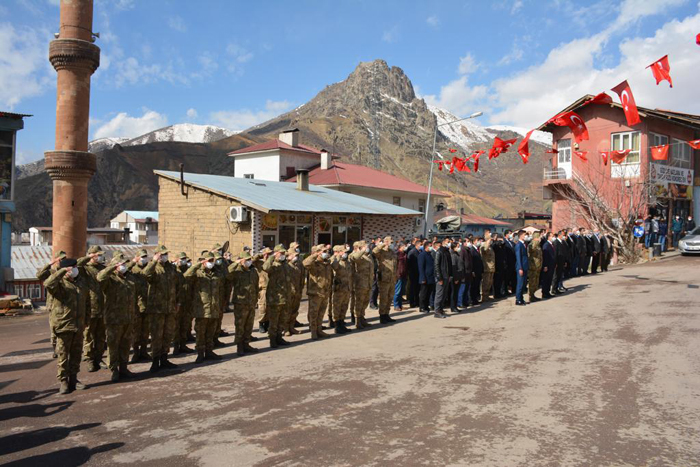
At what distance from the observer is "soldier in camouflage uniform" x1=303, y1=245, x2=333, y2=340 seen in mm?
10430

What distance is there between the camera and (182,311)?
30.4 ft

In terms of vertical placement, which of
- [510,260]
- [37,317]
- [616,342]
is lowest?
[37,317]

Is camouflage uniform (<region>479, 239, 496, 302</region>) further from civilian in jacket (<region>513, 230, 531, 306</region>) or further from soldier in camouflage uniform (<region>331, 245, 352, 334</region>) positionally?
soldier in camouflage uniform (<region>331, 245, 352, 334</region>)

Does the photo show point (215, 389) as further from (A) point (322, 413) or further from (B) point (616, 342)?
(B) point (616, 342)

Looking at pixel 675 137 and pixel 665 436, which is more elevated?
pixel 675 137

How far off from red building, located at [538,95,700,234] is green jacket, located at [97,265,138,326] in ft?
70.1

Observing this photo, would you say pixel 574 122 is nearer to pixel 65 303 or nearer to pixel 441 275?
pixel 441 275

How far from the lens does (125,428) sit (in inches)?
222

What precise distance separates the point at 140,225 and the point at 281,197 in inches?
1913

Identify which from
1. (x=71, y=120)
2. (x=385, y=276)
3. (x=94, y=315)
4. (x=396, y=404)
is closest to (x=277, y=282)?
(x=94, y=315)

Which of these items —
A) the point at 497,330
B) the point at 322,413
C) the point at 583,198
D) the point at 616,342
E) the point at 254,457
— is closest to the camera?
the point at 254,457

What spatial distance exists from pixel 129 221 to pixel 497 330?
62727mm

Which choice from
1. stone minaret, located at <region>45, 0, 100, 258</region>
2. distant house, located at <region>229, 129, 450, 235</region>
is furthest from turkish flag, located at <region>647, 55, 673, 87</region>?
stone minaret, located at <region>45, 0, 100, 258</region>

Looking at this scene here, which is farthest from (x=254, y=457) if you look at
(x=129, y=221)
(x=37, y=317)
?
(x=129, y=221)
